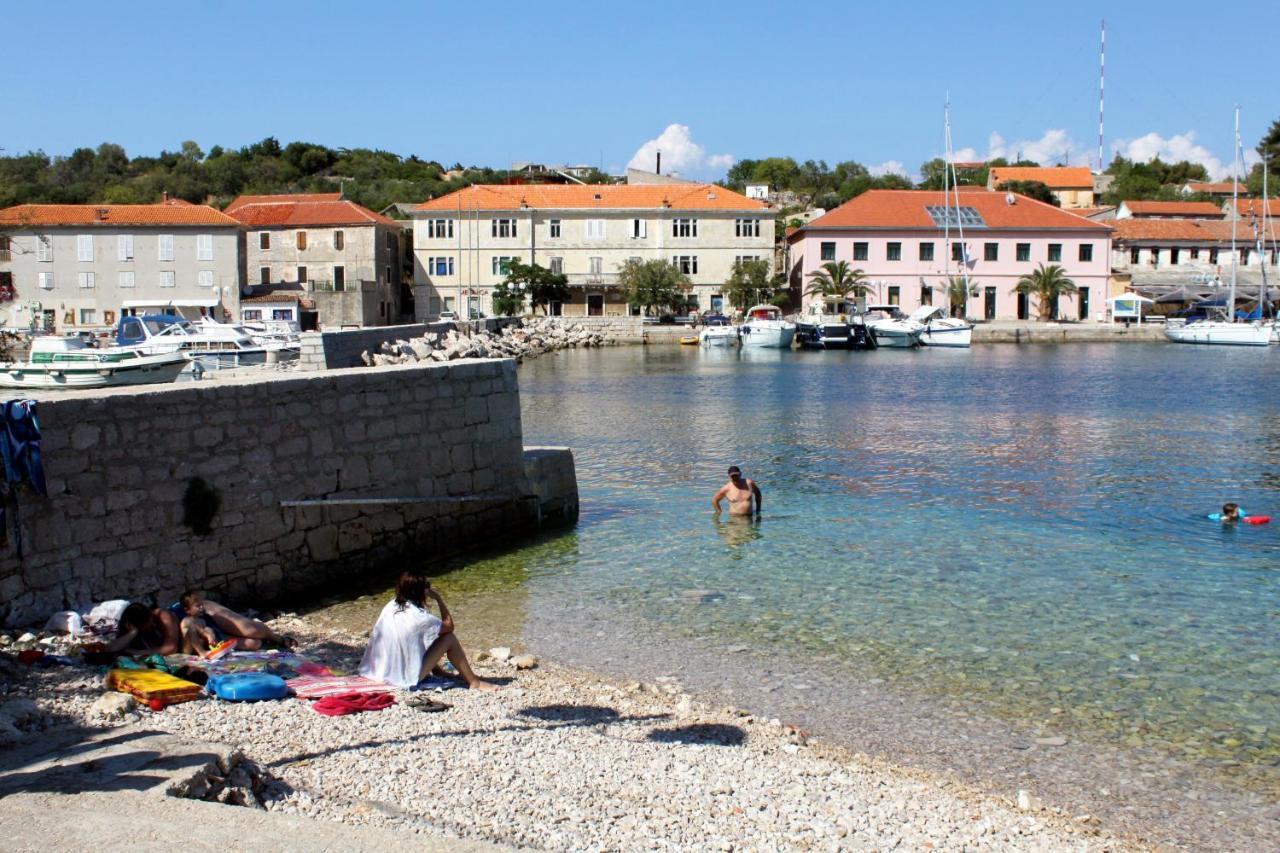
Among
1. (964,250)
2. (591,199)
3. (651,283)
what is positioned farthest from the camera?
(591,199)

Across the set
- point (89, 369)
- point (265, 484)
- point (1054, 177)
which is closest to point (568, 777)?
point (265, 484)

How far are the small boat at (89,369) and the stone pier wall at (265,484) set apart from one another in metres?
14.4

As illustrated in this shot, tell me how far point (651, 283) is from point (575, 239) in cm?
703

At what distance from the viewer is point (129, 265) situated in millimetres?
67438

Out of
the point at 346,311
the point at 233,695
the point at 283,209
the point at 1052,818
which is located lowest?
the point at 1052,818

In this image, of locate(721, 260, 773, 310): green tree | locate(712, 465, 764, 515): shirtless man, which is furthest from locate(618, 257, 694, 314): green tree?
locate(712, 465, 764, 515): shirtless man

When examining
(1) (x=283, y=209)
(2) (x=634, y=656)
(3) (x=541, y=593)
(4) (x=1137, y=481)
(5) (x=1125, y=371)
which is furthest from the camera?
(1) (x=283, y=209)

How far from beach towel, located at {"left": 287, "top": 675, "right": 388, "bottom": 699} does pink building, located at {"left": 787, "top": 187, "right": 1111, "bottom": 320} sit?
73502 mm

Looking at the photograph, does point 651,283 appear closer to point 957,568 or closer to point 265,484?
point 957,568

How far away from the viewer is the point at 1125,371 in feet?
173

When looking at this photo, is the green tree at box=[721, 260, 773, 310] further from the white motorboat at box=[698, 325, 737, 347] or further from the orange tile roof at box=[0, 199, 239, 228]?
the orange tile roof at box=[0, 199, 239, 228]

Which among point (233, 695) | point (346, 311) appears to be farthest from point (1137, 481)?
point (346, 311)

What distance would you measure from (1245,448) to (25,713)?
1014 inches

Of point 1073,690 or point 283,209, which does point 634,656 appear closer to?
point 1073,690
